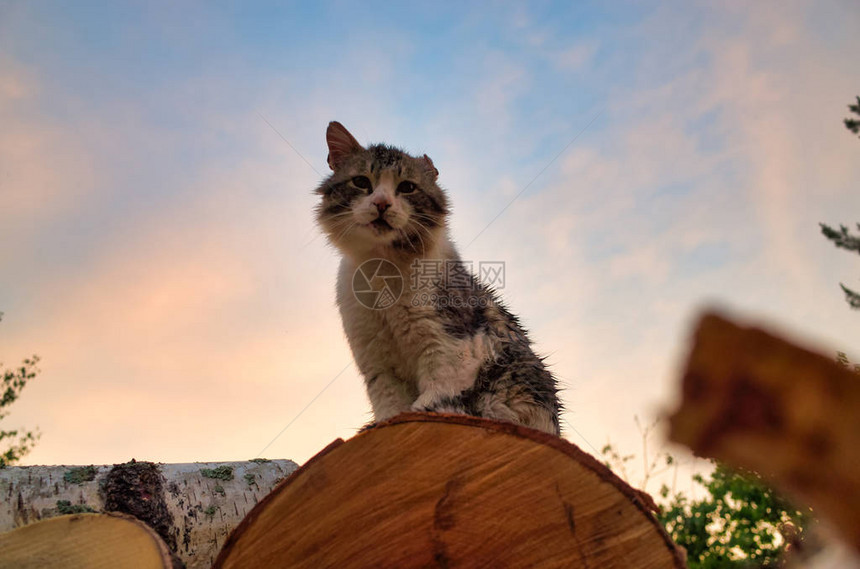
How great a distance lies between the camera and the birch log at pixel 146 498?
329 centimetres

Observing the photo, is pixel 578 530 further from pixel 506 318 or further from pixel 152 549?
pixel 506 318

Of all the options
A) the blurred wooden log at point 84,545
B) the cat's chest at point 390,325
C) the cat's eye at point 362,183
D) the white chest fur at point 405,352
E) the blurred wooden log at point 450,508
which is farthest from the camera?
the cat's eye at point 362,183

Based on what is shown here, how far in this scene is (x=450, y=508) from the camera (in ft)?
5.92

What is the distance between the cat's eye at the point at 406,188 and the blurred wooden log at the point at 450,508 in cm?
250

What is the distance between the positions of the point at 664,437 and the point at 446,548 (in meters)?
1.47

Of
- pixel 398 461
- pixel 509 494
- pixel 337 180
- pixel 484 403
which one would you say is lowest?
pixel 509 494

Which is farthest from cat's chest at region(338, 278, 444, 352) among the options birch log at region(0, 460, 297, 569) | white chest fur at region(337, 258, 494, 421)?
birch log at region(0, 460, 297, 569)

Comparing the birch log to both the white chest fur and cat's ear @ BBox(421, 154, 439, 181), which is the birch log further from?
cat's ear @ BBox(421, 154, 439, 181)

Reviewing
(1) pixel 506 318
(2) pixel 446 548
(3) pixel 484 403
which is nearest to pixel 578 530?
(2) pixel 446 548

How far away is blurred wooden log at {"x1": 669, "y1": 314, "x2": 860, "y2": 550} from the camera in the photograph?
0.45 meters

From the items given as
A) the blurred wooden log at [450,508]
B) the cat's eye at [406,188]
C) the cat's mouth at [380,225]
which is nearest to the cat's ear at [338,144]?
the cat's eye at [406,188]

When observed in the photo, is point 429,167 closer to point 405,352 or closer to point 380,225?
point 380,225

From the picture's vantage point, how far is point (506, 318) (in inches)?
159

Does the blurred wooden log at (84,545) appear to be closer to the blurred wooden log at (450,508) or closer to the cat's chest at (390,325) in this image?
the blurred wooden log at (450,508)
